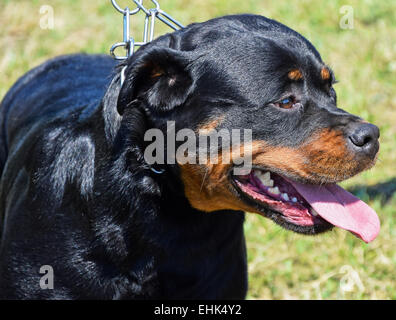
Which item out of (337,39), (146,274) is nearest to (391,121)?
(337,39)

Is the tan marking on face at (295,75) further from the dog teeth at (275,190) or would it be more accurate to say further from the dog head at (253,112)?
the dog teeth at (275,190)

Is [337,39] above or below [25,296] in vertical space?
above

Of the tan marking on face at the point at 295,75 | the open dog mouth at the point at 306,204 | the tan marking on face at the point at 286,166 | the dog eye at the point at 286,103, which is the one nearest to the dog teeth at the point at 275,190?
the open dog mouth at the point at 306,204

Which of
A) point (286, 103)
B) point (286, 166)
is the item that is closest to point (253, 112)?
point (286, 103)

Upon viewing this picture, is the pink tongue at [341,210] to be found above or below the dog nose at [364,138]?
below

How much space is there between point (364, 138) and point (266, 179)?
0.51 meters

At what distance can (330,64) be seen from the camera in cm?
762

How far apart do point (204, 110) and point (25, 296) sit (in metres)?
1.30

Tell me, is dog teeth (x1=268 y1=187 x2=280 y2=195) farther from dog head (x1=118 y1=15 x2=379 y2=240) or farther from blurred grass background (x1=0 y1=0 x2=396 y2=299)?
blurred grass background (x1=0 y1=0 x2=396 y2=299)

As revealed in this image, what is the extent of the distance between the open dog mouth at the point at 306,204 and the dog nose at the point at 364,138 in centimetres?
28

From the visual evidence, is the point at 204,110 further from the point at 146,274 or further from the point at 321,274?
the point at 321,274

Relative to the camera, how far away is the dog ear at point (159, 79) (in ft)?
10.6

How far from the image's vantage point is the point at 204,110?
3260 mm

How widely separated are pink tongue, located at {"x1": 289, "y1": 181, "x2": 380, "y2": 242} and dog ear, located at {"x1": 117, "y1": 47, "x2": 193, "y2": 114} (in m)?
0.72
